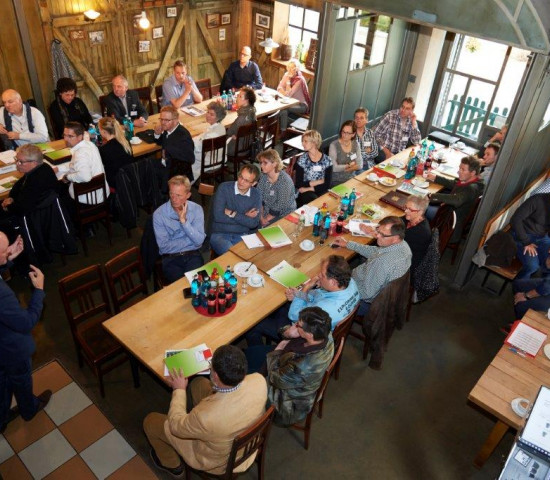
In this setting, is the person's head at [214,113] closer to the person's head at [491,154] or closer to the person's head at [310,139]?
the person's head at [310,139]

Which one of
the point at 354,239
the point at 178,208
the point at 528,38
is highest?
the point at 528,38

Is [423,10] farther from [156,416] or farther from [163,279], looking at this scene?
[156,416]

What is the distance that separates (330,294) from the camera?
3955 millimetres

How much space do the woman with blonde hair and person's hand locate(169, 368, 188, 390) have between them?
3.51 meters

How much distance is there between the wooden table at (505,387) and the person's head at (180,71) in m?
6.61

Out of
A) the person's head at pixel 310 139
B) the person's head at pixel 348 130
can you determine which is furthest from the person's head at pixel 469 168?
the person's head at pixel 310 139

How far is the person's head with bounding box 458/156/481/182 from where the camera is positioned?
5816mm

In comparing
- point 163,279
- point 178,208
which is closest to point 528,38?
point 178,208

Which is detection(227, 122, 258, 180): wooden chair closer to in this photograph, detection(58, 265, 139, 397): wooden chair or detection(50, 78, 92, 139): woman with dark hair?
detection(50, 78, 92, 139): woman with dark hair

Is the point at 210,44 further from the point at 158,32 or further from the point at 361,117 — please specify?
the point at 361,117

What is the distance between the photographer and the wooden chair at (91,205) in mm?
5543

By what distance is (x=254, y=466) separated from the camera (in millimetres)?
3975

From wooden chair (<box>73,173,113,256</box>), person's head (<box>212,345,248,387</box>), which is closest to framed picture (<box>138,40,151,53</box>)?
wooden chair (<box>73,173,113,256</box>)

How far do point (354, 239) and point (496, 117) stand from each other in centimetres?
522
